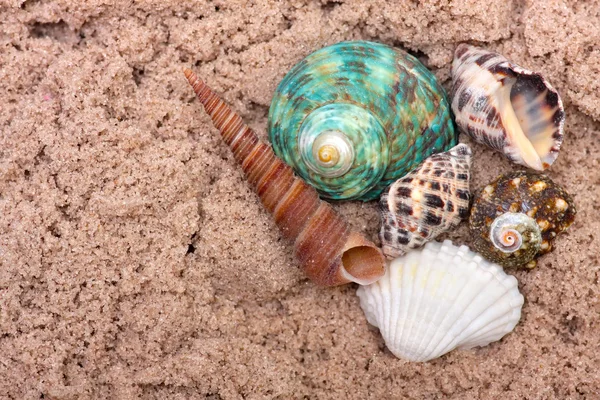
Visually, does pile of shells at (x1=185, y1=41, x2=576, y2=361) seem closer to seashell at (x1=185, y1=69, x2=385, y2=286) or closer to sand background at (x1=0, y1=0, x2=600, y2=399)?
seashell at (x1=185, y1=69, x2=385, y2=286)

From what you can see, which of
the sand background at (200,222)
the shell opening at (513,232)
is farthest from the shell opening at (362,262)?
the shell opening at (513,232)

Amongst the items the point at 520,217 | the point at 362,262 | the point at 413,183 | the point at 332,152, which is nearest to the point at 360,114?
the point at 332,152

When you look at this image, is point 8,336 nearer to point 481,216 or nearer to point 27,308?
point 27,308

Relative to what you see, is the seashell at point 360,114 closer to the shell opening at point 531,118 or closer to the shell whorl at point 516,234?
the shell opening at point 531,118

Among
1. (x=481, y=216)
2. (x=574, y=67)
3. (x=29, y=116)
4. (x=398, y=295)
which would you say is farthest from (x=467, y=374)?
(x=29, y=116)

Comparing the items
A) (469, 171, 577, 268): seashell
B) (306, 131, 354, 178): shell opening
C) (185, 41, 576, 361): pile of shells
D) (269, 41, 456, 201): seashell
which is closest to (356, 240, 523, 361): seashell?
(185, 41, 576, 361): pile of shells

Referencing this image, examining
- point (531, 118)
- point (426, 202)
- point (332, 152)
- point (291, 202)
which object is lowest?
point (291, 202)

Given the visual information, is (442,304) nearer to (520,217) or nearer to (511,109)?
(520,217)
